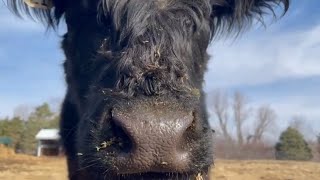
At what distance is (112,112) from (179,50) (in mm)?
771

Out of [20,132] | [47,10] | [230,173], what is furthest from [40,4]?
[20,132]

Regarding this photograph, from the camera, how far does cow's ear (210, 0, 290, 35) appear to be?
15.5ft

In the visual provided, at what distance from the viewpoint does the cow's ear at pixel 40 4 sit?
14.6 ft

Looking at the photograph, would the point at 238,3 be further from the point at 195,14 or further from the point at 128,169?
the point at 128,169

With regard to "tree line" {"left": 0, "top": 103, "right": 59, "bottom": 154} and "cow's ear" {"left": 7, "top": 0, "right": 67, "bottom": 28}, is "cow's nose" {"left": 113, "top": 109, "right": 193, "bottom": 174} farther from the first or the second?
"tree line" {"left": 0, "top": 103, "right": 59, "bottom": 154}

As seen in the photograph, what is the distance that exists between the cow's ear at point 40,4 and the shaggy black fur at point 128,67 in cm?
10

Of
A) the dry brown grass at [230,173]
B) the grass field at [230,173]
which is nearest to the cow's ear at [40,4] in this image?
the grass field at [230,173]

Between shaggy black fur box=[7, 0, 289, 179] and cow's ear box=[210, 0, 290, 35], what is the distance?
3 cm

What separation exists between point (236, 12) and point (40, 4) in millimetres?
1786

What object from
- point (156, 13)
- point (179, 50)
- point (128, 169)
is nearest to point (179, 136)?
point (128, 169)

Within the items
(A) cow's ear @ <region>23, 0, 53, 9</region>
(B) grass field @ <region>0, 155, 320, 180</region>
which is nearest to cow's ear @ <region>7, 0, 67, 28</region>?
(A) cow's ear @ <region>23, 0, 53, 9</region>

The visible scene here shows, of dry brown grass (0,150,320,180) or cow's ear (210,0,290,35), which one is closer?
cow's ear (210,0,290,35)

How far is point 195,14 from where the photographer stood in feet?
12.3

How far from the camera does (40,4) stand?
14.8 feet
